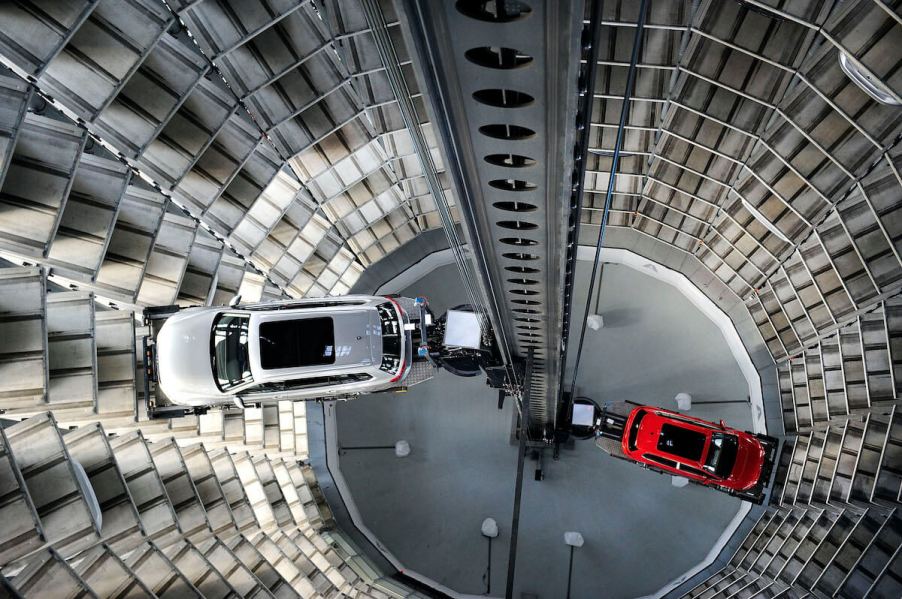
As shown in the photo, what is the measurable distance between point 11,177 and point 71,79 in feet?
6.06

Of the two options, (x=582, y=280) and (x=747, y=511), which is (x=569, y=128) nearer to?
(x=582, y=280)

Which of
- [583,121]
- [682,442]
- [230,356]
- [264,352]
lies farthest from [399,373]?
[583,121]

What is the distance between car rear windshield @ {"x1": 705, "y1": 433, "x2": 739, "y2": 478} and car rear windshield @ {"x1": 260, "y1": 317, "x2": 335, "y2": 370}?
33.2 ft

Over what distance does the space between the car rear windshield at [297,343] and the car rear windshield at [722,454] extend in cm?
1011

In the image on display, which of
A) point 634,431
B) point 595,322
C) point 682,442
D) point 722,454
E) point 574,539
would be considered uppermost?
point 595,322

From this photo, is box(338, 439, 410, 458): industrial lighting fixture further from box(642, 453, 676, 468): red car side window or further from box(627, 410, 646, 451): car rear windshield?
box(642, 453, 676, 468): red car side window

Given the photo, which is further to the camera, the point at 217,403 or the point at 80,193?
the point at 217,403

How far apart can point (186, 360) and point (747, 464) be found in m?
13.8

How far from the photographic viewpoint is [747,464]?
53.1 feet

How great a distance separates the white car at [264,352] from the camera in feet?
41.2

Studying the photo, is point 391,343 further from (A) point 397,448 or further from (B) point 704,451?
(B) point 704,451

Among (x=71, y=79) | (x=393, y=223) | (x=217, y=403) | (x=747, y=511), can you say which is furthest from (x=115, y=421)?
(x=747, y=511)

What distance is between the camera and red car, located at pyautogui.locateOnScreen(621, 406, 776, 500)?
16.1 meters

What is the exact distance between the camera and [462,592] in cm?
2027
